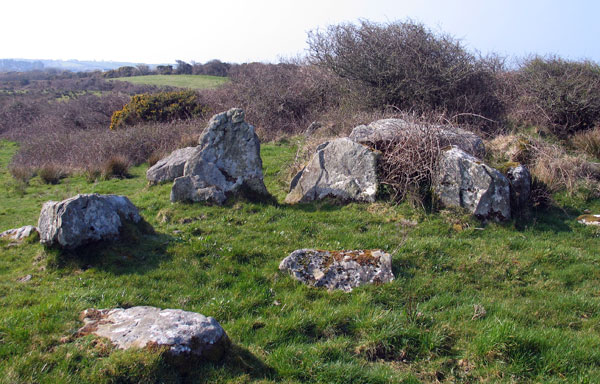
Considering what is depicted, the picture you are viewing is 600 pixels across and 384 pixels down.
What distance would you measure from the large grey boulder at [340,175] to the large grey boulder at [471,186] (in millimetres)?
1558

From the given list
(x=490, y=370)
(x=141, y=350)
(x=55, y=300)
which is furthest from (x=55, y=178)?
(x=490, y=370)

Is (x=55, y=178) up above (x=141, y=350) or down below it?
below

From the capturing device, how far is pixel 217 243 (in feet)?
25.7

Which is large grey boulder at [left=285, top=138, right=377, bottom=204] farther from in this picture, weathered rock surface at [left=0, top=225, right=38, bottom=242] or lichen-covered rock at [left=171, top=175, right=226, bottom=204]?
weathered rock surface at [left=0, top=225, right=38, bottom=242]

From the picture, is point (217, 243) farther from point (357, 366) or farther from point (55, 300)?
point (357, 366)

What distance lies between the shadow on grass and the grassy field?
0.08ft

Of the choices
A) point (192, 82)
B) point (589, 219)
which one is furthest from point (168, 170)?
point (192, 82)

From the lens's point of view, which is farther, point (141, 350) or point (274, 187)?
point (274, 187)

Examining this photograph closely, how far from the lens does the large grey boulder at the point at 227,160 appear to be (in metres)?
10.4

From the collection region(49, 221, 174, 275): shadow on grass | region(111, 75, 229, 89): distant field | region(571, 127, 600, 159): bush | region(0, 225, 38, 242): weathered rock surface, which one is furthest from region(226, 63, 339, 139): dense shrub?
region(111, 75, 229, 89): distant field

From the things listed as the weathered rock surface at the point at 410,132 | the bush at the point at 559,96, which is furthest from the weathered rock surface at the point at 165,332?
the bush at the point at 559,96

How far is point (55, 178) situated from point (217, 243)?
12.2 m

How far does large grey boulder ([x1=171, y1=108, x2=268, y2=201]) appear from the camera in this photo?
34.0 ft

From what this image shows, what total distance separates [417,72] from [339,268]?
13.0 metres
